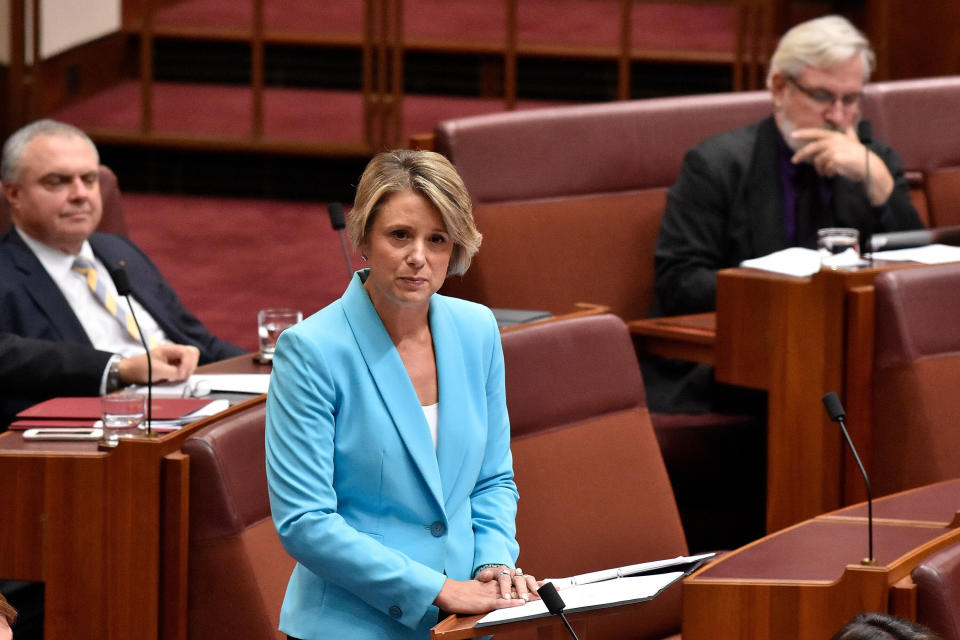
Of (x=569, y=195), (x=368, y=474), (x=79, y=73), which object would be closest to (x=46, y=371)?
(x=368, y=474)

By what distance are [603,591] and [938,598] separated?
411 millimetres

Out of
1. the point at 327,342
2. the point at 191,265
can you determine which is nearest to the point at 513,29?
the point at 191,265

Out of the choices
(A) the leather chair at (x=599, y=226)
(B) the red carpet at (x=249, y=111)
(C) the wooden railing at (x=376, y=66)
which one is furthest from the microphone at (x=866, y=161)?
(B) the red carpet at (x=249, y=111)

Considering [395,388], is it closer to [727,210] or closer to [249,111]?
[727,210]

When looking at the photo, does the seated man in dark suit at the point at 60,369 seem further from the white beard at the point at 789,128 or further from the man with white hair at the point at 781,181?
the white beard at the point at 789,128

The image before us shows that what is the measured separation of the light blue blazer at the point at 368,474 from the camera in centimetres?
138

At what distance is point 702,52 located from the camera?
15.9 feet

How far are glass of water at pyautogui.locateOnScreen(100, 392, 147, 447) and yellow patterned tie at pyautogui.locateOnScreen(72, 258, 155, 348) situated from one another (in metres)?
0.67

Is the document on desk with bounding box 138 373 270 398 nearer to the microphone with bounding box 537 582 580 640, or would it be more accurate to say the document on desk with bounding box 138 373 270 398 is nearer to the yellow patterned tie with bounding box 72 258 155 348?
the yellow patterned tie with bounding box 72 258 155 348

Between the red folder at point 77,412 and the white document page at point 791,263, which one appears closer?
the red folder at point 77,412

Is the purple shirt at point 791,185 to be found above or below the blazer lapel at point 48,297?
above

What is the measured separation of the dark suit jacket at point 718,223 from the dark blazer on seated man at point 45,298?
2.67ft

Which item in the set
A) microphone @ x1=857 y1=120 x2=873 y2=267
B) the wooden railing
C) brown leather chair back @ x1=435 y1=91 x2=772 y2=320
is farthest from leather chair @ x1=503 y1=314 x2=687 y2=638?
the wooden railing

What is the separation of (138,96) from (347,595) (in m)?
4.00
